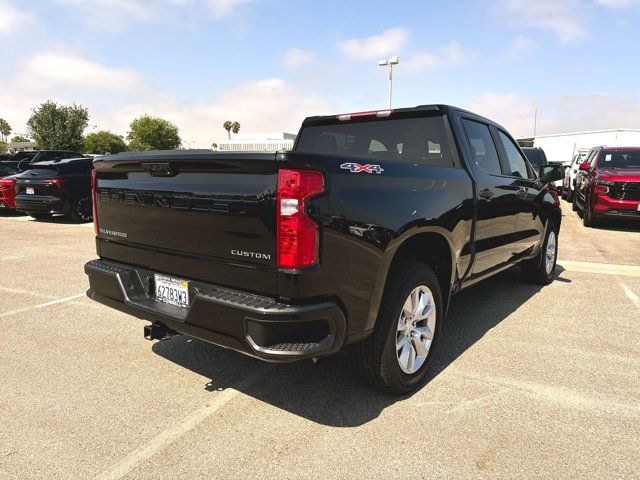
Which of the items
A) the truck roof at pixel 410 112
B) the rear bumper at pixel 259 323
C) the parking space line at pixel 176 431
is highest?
the truck roof at pixel 410 112

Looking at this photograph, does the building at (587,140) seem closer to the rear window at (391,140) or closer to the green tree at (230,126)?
the rear window at (391,140)

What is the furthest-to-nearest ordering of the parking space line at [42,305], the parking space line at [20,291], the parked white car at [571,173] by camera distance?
the parked white car at [571,173]
the parking space line at [20,291]
the parking space line at [42,305]

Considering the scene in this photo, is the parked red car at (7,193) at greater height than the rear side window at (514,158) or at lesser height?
lesser

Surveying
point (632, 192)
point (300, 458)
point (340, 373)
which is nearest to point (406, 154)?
point (340, 373)

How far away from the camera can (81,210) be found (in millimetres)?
11461

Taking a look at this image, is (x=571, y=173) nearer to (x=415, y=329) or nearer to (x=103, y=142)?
(x=415, y=329)

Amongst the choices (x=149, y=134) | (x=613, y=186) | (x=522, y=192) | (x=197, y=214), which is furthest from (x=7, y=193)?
(x=149, y=134)

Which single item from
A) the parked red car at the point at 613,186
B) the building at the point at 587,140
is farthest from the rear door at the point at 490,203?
the building at the point at 587,140

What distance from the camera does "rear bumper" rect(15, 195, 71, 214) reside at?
1095 cm

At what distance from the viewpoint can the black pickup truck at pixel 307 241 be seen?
2.25 metres

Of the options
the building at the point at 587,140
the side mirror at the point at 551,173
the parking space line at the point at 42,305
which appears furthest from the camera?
the building at the point at 587,140

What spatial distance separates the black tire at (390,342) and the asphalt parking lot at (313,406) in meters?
0.15

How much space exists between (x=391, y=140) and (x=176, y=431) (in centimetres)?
263

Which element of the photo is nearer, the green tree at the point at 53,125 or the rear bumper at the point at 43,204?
the rear bumper at the point at 43,204
